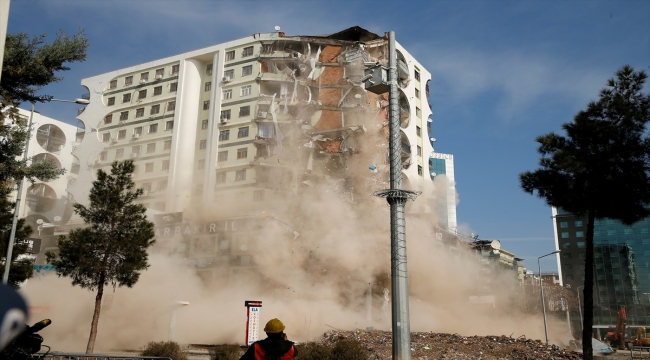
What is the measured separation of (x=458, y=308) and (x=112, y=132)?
42.0 m

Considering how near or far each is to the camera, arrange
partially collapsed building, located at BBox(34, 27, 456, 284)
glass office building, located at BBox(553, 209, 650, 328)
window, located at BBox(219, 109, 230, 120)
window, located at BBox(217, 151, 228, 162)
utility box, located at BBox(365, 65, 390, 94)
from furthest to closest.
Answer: glass office building, located at BBox(553, 209, 650, 328), window, located at BBox(219, 109, 230, 120), window, located at BBox(217, 151, 228, 162), partially collapsed building, located at BBox(34, 27, 456, 284), utility box, located at BBox(365, 65, 390, 94)

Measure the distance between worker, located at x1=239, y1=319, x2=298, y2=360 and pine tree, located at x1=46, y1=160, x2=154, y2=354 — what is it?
18705 mm

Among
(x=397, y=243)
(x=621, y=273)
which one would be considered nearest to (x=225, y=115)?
(x=397, y=243)

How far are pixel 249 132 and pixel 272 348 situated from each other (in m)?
46.8

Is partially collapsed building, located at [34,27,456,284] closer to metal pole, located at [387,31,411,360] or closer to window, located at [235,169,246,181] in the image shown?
window, located at [235,169,246,181]

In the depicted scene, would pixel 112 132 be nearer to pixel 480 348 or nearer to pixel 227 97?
pixel 227 97

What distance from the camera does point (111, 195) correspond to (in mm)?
22859

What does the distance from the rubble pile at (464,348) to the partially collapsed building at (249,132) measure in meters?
18.1

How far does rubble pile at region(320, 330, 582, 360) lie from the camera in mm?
20250

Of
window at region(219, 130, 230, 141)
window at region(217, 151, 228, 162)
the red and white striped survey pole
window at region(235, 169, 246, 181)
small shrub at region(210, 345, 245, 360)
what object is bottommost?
small shrub at region(210, 345, 245, 360)

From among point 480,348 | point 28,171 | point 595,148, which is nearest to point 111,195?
point 28,171

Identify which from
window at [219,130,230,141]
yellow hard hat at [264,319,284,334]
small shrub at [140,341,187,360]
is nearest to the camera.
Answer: yellow hard hat at [264,319,284,334]

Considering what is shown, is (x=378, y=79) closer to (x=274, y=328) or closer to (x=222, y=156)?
(x=274, y=328)

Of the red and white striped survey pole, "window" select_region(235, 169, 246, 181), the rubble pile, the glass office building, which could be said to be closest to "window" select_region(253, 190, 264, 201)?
"window" select_region(235, 169, 246, 181)
